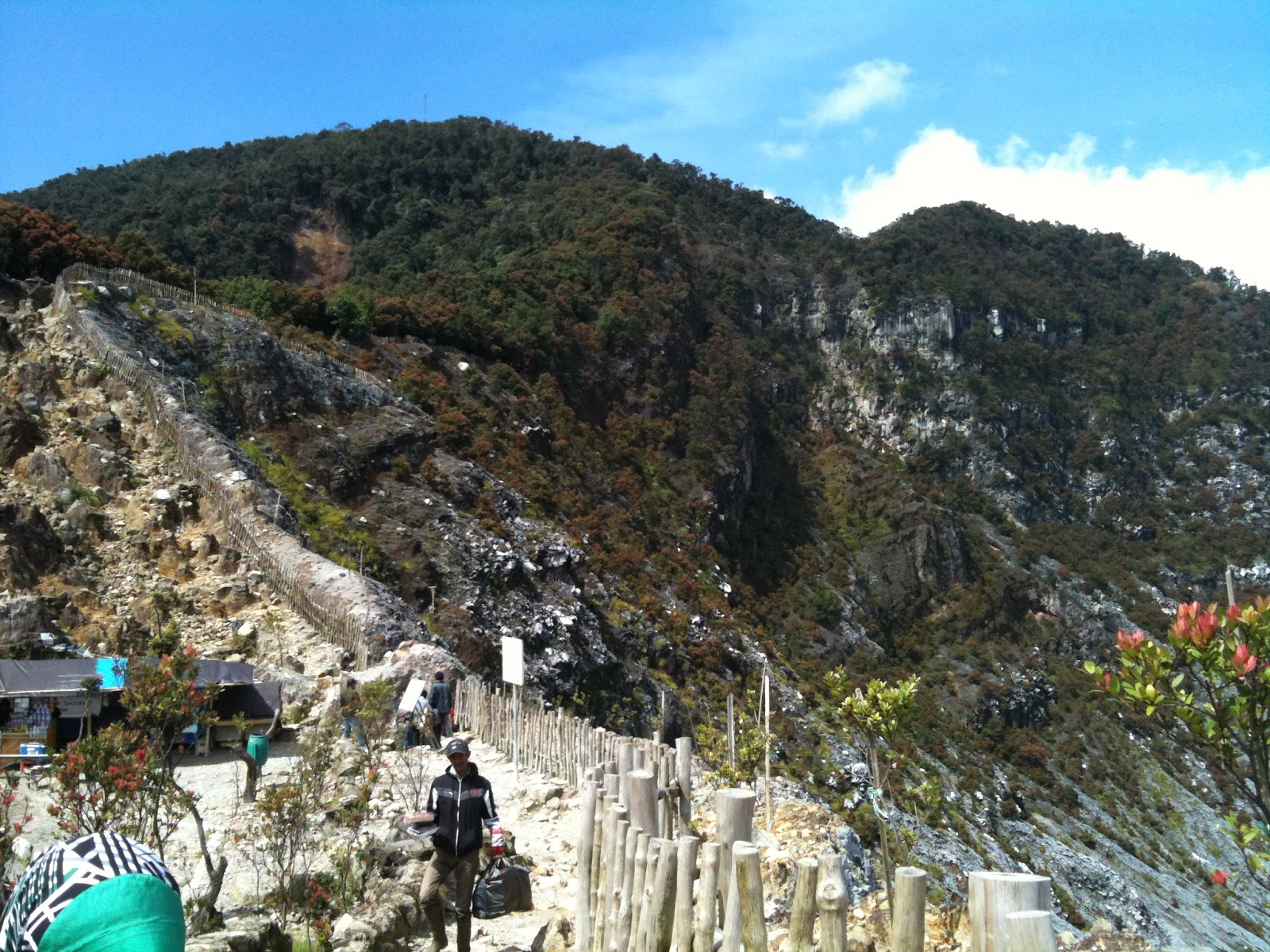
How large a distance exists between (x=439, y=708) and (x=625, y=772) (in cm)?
599

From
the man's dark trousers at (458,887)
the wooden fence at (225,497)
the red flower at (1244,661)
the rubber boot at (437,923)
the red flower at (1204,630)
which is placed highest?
the wooden fence at (225,497)

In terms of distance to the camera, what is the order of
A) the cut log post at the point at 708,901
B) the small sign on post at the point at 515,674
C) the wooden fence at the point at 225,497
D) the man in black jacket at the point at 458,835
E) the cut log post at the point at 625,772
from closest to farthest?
the cut log post at the point at 708,901, the cut log post at the point at 625,772, the man in black jacket at the point at 458,835, the small sign on post at the point at 515,674, the wooden fence at the point at 225,497

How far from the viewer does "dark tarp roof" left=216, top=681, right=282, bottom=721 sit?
440 inches

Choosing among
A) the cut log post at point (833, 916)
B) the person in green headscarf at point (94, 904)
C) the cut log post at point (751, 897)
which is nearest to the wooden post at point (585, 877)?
the cut log post at point (751, 897)

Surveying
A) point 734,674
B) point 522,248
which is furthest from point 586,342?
point 734,674

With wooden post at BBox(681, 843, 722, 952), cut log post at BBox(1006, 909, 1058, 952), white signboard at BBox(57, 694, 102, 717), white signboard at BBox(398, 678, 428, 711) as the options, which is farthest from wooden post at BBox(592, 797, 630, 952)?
white signboard at BBox(57, 694, 102, 717)

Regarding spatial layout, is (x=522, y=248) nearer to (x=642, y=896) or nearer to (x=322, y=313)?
(x=322, y=313)

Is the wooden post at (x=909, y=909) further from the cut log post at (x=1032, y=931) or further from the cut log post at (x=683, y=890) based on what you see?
the cut log post at (x=683, y=890)

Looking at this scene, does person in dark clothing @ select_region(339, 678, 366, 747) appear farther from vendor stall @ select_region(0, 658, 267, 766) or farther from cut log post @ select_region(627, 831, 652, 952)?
cut log post @ select_region(627, 831, 652, 952)

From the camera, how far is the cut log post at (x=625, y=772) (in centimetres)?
513

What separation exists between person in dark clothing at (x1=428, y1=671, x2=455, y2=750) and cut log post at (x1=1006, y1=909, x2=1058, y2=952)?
940 centimetres

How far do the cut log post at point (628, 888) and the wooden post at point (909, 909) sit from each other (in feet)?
4.73

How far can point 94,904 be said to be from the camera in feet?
6.45

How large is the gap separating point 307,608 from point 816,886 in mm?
13549
